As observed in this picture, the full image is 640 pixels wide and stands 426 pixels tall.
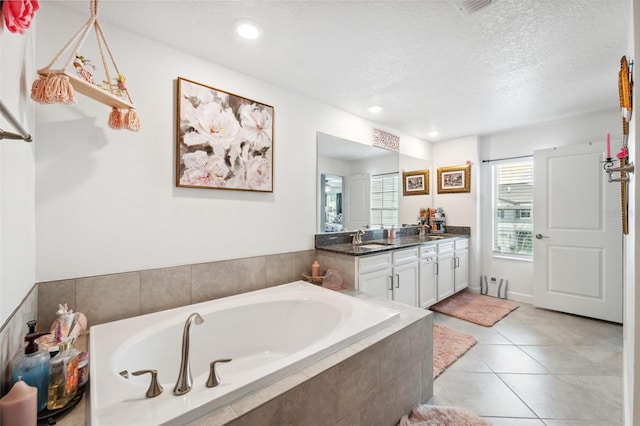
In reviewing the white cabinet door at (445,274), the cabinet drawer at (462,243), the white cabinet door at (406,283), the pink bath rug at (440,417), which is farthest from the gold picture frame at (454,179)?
the pink bath rug at (440,417)

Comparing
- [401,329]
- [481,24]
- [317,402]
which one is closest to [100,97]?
[317,402]

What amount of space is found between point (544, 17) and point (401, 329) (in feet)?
6.57

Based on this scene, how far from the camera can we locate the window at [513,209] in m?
3.67

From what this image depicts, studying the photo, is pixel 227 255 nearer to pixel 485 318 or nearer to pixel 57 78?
pixel 57 78

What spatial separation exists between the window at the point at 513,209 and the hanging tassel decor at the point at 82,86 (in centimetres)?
443

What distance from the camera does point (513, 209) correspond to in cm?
380

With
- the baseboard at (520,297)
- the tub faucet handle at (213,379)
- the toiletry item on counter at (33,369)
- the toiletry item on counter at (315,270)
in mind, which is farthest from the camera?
the baseboard at (520,297)

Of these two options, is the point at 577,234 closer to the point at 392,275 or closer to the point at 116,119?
the point at 392,275

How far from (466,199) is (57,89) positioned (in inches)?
174

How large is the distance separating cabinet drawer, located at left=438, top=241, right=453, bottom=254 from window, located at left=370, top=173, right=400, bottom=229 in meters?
0.63

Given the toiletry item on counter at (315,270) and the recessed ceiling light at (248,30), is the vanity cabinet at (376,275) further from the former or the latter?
the recessed ceiling light at (248,30)

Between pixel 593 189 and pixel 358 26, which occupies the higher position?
pixel 358 26

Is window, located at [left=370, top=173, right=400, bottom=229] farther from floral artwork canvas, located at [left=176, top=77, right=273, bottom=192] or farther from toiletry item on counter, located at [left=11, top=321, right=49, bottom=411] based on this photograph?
toiletry item on counter, located at [left=11, top=321, right=49, bottom=411]

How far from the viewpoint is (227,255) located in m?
2.07
